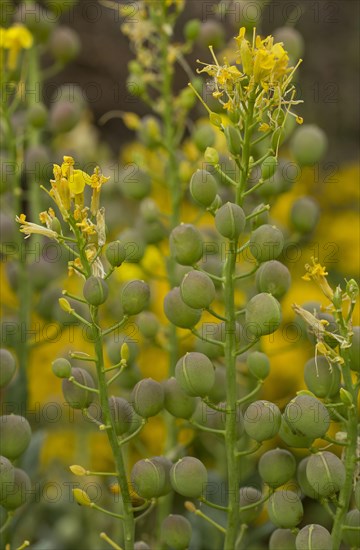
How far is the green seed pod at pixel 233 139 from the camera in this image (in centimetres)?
70

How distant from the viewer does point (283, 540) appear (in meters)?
0.71

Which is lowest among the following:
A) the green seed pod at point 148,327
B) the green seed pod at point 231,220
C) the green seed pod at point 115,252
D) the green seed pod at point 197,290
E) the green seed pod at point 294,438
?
the green seed pod at point 148,327

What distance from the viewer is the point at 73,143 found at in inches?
65.1

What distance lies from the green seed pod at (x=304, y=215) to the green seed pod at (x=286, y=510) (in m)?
0.39

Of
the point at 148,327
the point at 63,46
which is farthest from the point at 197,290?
the point at 63,46

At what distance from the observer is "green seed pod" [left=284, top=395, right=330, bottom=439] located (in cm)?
65

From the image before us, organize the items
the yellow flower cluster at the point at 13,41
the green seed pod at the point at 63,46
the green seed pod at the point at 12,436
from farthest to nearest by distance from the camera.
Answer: the green seed pod at the point at 63,46
the yellow flower cluster at the point at 13,41
the green seed pod at the point at 12,436

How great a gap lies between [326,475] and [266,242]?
18cm

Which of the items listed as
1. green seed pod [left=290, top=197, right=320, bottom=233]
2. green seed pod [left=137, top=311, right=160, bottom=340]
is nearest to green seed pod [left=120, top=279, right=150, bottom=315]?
green seed pod [left=137, top=311, right=160, bottom=340]

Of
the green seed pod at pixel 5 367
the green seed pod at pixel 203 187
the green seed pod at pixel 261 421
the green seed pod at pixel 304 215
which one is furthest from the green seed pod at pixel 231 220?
the green seed pod at pixel 304 215

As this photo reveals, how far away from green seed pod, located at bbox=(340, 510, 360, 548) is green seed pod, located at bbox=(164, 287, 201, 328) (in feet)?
0.63

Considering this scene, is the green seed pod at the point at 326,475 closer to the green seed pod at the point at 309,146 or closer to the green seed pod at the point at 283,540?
the green seed pod at the point at 283,540

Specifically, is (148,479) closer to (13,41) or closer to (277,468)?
(277,468)

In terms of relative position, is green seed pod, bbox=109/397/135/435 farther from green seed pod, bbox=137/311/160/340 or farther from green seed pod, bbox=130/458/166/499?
green seed pod, bbox=137/311/160/340
